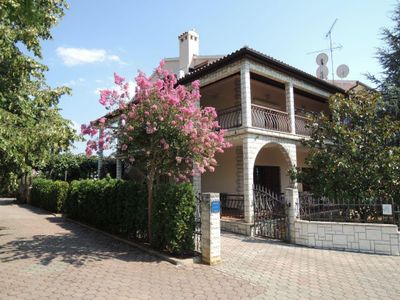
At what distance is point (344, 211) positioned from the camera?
29.6ft

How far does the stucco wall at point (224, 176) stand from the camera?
1498 cm

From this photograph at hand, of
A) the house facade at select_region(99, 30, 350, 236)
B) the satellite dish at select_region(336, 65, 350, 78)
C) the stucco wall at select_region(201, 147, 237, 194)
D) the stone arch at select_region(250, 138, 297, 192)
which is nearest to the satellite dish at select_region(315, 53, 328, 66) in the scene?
the satellite dish at select_region(336, 65, 350, 78)

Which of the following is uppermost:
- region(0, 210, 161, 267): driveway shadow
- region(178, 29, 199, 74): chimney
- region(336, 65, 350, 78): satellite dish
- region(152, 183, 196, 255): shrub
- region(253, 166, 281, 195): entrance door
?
region(178, 29, 199, 74): chimney

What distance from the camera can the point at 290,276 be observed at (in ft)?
19.9

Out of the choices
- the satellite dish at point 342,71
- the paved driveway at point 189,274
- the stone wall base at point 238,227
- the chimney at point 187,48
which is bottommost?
the paved driveway at point 189,274

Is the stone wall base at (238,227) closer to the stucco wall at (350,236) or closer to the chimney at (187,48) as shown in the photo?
the stucco wall at (350,236)

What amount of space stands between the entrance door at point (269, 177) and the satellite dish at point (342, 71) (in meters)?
7.14

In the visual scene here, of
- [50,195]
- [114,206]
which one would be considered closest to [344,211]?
[114,206]

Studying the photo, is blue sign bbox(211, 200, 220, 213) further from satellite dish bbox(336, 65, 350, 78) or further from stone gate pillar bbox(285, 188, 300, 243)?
satellite dish bbox(336, 65, 350, 78)

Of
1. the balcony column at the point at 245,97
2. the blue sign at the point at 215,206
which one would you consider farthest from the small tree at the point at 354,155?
the blue sign at the point at 215,206

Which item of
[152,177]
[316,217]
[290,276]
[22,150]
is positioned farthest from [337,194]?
[22,150]

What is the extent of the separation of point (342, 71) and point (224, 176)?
9.69 m

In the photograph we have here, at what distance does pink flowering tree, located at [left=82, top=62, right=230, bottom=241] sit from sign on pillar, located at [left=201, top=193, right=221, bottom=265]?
4.03 ft

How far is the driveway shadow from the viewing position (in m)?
7.18
